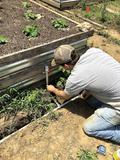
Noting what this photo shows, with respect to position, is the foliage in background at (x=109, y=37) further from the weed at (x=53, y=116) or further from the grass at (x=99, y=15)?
the weed at (x=53, y=116)

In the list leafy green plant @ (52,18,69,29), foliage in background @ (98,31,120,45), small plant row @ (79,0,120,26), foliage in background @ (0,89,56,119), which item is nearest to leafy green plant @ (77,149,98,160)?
foliage in background @ (0,89,56,119)

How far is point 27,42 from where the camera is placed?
18.4ft

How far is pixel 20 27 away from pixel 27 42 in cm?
68

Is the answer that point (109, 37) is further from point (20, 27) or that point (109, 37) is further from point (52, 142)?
point (52, 142)

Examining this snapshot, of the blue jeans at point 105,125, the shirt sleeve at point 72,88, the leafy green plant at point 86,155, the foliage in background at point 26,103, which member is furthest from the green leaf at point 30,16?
the leafy green plant at point 86,155

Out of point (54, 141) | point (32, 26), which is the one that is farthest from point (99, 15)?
point (54, 141)

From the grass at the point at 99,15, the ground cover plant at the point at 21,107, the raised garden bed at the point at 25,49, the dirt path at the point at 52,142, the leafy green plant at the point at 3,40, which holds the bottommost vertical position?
the grass at the point at 99,15

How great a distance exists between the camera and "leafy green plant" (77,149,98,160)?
4367 mm

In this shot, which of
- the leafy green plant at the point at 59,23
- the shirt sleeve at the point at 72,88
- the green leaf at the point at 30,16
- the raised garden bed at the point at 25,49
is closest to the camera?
the shirt sleeve at the point at 72,88

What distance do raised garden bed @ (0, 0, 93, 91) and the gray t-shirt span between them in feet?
3.24

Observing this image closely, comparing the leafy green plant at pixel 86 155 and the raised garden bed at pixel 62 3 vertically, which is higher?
the raised garden bed at pixel 62 3

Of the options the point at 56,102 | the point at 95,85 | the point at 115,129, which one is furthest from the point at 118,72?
the point at 56,102

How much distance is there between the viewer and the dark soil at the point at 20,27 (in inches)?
216

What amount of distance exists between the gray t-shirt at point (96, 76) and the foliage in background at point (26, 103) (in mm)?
747
